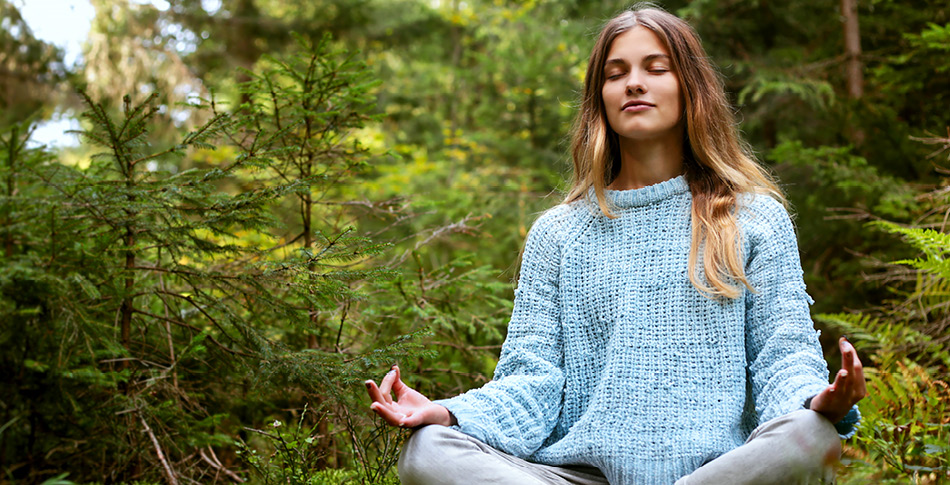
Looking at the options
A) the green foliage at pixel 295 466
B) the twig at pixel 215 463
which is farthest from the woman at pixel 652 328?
the twig at pixel 215 463

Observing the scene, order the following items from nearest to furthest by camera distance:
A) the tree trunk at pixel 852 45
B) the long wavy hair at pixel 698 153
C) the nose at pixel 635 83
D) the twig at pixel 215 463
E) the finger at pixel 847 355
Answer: the finger at pixel 847 355
the long wavy hair at pixel 698 153
the nose at pixel 635 83
the twig at pixel 215 463
the tree trunk at pixel 852 45

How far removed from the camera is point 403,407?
2000 millimetres

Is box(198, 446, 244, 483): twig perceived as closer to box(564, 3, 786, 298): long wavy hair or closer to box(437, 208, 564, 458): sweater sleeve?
box(437, 208, 564, 458): sweater sleeve

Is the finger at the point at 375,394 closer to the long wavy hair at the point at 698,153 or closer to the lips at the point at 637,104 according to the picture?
the long wavy hair at the point at 698,153

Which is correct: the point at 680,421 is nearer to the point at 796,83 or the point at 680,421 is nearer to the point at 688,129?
the point at 688,129

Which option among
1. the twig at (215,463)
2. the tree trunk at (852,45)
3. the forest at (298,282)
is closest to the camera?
the forest at (298,282)

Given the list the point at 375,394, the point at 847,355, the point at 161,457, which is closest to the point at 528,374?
the point at 375,394

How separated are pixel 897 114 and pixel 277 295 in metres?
4.45

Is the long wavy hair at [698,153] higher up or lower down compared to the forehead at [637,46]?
lower down

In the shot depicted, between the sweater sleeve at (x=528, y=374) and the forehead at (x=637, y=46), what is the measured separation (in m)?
0.60

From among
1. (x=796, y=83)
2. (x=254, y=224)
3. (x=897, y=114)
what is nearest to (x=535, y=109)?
(x=796, y=83)

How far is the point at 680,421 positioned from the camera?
214 cm

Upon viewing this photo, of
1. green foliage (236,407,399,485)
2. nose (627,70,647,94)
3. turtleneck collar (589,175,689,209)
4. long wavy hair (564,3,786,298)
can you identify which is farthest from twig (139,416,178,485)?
nose (627,70,647,94)

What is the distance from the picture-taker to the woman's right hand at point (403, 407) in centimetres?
190
